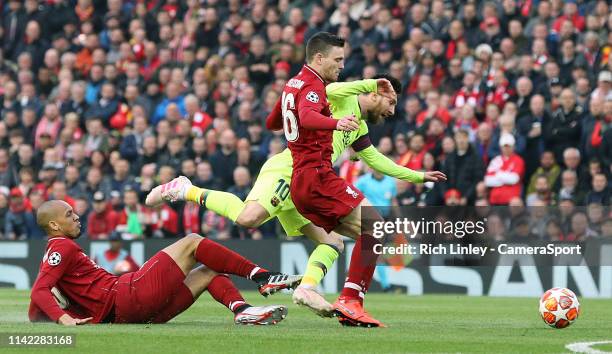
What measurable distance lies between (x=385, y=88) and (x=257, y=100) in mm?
11511

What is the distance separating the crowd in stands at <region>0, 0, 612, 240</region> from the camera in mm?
19266

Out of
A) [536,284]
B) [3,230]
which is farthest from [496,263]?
[3,230]

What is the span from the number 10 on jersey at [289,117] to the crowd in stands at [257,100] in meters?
8.03

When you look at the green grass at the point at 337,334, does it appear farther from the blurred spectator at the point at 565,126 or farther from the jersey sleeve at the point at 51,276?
the blurred spectator at the point at 565,126

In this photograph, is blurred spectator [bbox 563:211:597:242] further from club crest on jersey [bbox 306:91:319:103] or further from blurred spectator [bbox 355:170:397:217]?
club crest on jersey [bbox 306:91:319:103]

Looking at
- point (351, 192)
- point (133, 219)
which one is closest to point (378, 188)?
point (133, 219)

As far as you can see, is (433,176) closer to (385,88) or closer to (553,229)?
(385,88)

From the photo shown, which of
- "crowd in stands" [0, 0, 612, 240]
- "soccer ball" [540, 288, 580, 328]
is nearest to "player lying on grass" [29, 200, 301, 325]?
"soccer ball" [540, 288, 580, 328]

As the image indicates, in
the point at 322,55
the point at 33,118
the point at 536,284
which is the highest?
the point at 322,55

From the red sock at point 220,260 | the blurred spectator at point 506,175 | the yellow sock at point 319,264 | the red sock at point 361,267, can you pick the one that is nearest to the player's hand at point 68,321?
the red sock at point 220,260

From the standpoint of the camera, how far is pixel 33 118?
24750 millimetres

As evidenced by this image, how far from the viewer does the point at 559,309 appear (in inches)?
429

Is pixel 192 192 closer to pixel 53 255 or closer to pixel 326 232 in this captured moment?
pixel 326 232

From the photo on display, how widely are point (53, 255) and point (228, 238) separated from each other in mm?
10220
